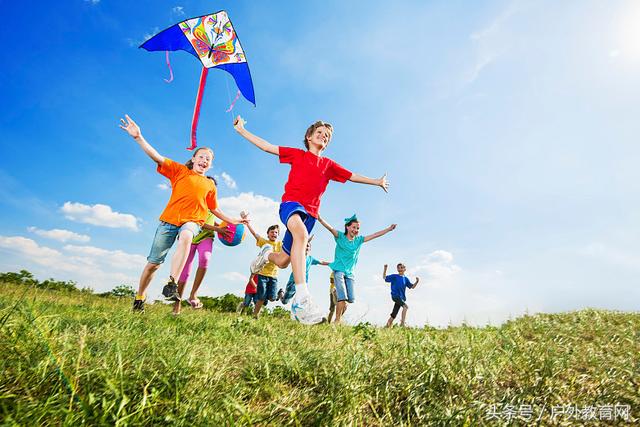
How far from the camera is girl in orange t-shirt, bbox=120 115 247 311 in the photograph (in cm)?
644

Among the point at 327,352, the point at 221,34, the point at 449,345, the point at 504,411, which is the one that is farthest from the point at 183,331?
the point at 221,34

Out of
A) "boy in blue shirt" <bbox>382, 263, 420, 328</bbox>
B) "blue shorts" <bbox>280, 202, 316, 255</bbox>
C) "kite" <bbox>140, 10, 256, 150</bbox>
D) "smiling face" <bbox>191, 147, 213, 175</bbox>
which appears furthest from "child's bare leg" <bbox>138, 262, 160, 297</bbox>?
"boy in blue shirt" <bbox>382, 263, 420, 328</bbox>

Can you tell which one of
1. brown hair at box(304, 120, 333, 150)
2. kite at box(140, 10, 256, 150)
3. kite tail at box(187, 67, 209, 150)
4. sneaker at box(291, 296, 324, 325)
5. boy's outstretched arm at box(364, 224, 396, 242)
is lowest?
sneaker at box(291, 296, 324, 325)

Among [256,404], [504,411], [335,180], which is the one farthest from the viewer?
[335,180]

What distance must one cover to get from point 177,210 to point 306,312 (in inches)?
134

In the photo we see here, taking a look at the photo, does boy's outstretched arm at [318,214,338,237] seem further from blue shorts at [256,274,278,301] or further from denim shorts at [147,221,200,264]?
denim shorts at [147,221,200,264]

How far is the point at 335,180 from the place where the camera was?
6.21m

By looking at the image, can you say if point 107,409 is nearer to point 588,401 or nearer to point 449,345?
point 449,345

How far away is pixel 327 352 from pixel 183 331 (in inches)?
72.7

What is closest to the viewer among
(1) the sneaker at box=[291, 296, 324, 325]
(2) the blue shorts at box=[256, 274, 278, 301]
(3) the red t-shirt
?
(1) the sneaker at box=[291, 296, 324, 325]

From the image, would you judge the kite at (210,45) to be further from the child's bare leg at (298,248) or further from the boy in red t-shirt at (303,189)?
the child's bare leg at (298,248)

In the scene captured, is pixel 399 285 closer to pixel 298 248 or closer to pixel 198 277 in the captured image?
pixel 198 277

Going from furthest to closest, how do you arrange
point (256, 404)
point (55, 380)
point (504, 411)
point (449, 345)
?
point (449, 345) < point (504, 411) < point (256, 404) < point (55, 380)

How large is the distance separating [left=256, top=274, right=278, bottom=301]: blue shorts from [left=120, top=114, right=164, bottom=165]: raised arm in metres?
4.38
